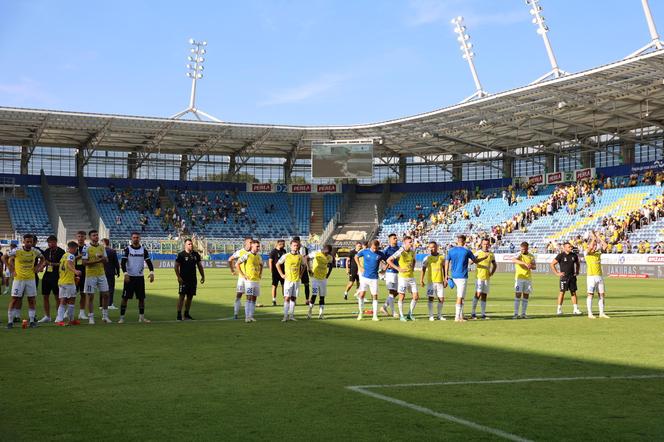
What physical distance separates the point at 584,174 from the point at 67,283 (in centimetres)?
5602

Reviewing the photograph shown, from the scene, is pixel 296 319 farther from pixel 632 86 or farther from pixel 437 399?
pixel 632 86

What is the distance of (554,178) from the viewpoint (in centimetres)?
6938

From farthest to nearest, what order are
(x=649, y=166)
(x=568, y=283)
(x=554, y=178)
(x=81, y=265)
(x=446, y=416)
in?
(x=554, y=178), (x=649, y=166), (x=568, y=283), (x=81, y=265), (x=446, y=416)

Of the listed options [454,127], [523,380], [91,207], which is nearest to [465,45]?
[454,127]

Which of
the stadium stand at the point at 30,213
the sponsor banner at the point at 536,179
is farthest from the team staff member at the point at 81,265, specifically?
the sponsor banner at the point at 536,179

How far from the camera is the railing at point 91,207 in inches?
2721

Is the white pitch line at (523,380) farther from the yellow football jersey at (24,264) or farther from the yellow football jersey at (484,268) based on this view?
the yellow football jersey at (24,264)

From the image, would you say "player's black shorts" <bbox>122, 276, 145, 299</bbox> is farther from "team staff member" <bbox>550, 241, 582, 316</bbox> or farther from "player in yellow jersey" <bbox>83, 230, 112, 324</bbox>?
"team staff member" <bbox>550, 241, 582, 316</bbox>

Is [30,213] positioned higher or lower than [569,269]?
higher

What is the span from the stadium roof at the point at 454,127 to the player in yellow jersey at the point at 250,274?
106 feet

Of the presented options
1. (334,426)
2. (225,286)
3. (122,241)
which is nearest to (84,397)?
(334,426)

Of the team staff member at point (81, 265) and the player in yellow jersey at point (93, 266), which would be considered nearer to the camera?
the player in yellow jersey at point (93, 266)

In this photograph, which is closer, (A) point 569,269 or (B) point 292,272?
(B) point 292,272

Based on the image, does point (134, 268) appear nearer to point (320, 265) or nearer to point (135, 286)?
Result: point (135, 286)
